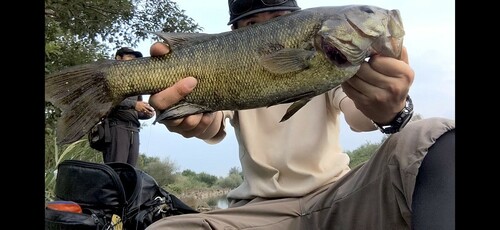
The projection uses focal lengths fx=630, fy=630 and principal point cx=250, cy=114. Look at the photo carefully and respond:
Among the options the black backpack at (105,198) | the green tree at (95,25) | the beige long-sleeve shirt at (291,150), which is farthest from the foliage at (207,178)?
the beige long-sleeve shirt at (291,150)

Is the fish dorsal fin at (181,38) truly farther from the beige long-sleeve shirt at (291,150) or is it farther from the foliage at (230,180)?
the foliage at (230,180)

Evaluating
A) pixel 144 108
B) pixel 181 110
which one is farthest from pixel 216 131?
pixel 144 108

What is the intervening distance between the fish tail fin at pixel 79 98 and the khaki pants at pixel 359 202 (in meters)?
0.70

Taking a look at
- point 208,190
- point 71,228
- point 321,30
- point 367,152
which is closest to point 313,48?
point 321,30

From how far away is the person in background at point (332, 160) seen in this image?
1.96m

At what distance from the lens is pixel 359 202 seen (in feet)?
7.35

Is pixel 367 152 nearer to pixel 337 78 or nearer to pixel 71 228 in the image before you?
pixel 71 228

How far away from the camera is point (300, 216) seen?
2557mm

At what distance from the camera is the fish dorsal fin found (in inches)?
79.4

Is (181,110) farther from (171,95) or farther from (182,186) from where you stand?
(182,186)

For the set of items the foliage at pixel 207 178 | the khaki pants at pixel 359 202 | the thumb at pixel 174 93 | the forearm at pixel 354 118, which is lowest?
the foliage at pixel 207 178

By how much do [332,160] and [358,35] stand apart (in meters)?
0.92

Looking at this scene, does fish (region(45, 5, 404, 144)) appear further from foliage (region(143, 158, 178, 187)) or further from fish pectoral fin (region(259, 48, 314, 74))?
foliage (region(143, 158, 178, 187))
